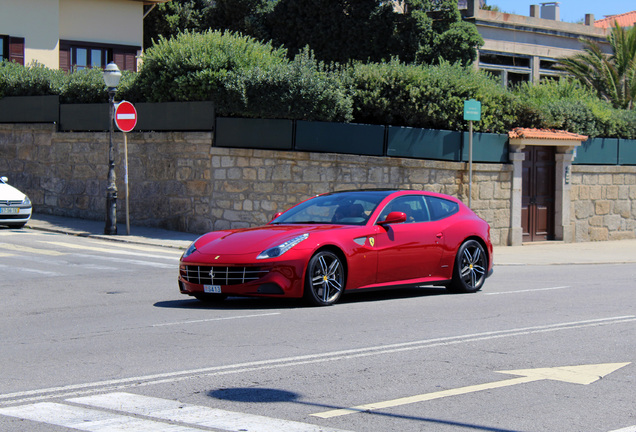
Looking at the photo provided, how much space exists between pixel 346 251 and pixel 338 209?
1.03m

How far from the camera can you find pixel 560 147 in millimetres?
23141

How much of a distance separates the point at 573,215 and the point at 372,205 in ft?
46.4

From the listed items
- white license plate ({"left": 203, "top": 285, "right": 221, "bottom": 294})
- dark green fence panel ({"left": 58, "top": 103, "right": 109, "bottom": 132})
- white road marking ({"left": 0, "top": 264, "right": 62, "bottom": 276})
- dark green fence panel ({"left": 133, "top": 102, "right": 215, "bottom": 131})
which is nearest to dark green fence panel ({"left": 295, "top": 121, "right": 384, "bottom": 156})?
dark green fence panel ({"left": 133, "top": 102, "right": 215, "bottom": 131})

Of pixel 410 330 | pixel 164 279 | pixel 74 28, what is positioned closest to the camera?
pixel 410 330

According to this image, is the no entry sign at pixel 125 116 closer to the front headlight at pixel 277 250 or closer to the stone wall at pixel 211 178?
the stone wall at pixel 211 178

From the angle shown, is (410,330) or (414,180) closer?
(410,330)

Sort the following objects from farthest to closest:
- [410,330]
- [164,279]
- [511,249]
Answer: [511,249] < [164,279] < [410,330]

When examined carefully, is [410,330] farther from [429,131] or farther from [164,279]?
[429,131]

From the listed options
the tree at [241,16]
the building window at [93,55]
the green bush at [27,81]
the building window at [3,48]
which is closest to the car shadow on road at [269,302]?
the green bush at [27,81]

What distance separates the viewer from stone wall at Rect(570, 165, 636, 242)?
23.8 m

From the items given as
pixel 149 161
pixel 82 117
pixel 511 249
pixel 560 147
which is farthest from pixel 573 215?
pixel 82 117

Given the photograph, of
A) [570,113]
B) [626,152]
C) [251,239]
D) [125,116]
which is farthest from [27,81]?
[626,152]

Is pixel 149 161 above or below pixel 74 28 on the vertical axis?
below

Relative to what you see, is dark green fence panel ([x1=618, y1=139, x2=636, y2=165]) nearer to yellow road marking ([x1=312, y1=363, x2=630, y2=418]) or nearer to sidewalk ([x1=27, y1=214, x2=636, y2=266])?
sidewalk ([x1=27, y1=214, x2=636, y2=266])
